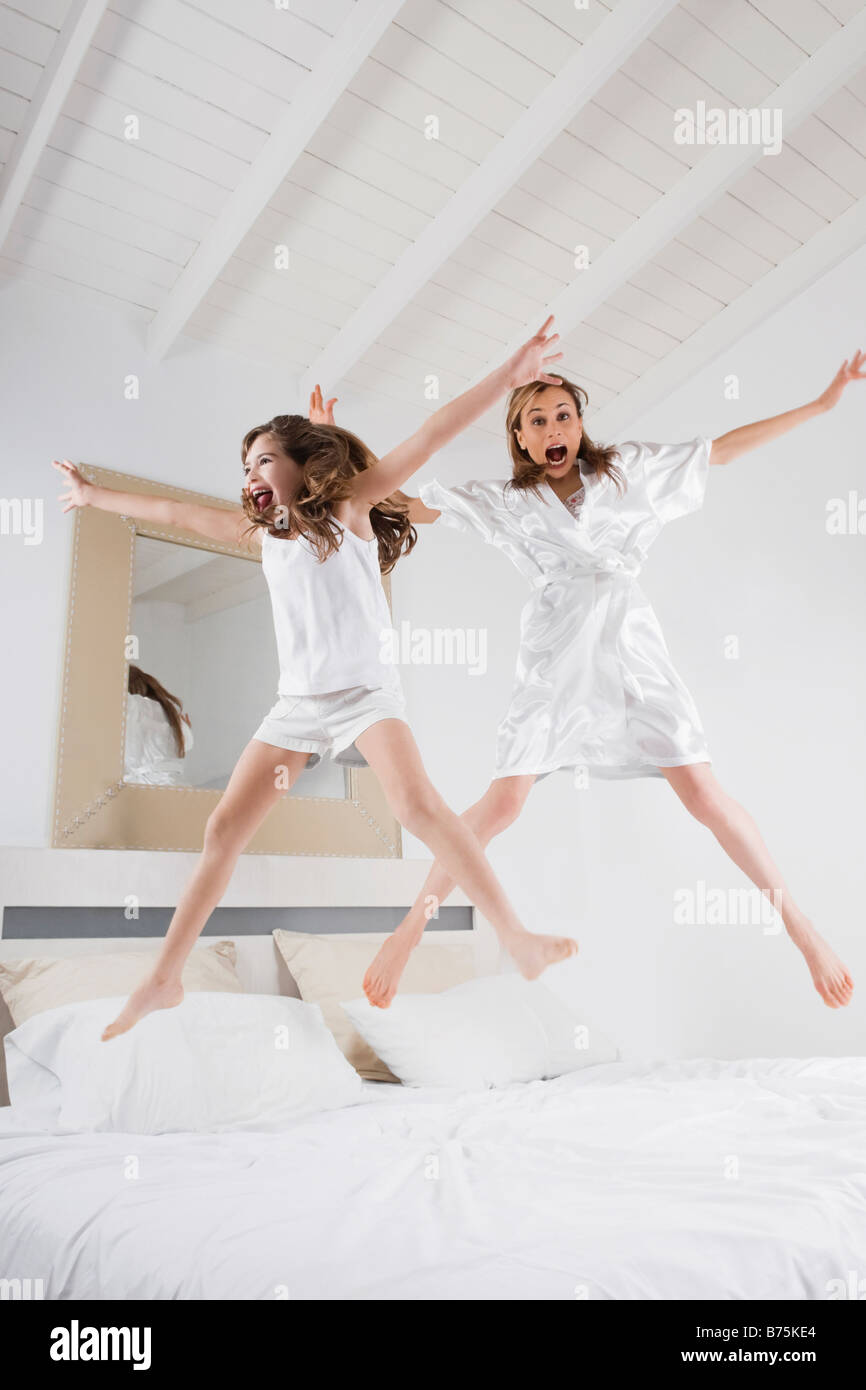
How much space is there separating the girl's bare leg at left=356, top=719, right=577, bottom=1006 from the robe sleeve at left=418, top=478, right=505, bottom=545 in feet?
1.74

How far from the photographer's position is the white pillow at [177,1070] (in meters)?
1.88

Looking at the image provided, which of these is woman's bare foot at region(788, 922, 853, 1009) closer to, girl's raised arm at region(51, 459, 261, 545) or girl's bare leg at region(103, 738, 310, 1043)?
girl's bare leg at region(103, 738, 310, 1043)

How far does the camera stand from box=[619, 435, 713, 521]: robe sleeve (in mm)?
2018

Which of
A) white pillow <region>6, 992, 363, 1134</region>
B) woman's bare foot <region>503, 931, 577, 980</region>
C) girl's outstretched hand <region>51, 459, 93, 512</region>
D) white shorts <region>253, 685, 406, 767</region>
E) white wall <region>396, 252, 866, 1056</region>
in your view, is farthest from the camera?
white wall <region>396, 252, 866, 1056</region>

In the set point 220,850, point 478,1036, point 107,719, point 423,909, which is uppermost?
point 107,719

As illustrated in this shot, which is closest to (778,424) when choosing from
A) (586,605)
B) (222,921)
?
(586,605)

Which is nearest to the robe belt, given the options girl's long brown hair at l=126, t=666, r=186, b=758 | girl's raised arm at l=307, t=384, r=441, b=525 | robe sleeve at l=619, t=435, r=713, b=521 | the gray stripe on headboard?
robe sleeve at l=619, t=435, r=713, b=521

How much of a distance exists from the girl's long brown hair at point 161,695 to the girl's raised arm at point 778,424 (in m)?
1.47

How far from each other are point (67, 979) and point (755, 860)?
4.69ft

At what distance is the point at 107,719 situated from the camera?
2.55 metres

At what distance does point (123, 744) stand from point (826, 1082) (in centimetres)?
179

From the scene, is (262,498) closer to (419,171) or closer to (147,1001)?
(147,1001)

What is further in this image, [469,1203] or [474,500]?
[474,500]
